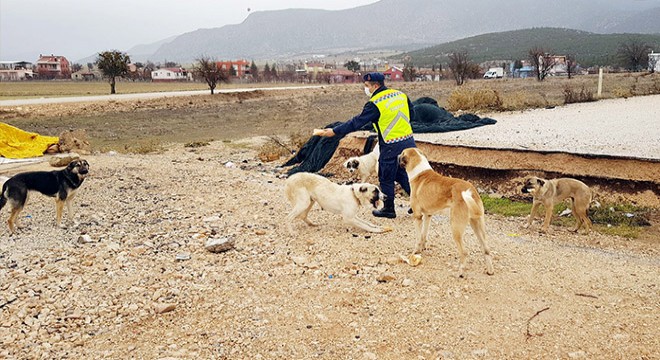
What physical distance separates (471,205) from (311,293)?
1919mm

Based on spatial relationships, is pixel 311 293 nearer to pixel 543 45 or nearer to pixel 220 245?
pixel 220 245

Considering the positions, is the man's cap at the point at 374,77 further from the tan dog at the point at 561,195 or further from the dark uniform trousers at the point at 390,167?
the tan dog at the point at 561,195

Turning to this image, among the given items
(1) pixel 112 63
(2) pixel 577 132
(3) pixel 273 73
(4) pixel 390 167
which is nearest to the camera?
(4) pixel 390 167

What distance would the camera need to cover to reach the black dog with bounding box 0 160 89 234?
812 centimetres

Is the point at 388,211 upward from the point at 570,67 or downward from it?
downward

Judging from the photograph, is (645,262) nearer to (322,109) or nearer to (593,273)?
(593,273)

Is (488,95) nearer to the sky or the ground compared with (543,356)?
nearer to the sky

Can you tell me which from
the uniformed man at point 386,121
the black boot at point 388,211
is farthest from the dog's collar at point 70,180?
the black boot at point 388,211

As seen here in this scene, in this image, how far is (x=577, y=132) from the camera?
501 inches

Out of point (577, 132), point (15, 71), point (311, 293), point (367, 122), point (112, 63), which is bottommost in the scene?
point (311, 293)

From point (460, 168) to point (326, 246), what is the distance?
202 inches

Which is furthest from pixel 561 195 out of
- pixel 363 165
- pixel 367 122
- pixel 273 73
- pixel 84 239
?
pixel 273 73

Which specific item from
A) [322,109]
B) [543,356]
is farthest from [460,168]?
[322,109]

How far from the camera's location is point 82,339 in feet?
16.6
